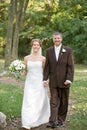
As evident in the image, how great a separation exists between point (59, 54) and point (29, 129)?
167 centimetres

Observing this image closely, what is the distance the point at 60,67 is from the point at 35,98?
0.85 metres

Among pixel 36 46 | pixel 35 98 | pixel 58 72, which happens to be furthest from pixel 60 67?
pixel 35 98

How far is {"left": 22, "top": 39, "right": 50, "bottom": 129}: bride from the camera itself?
7.88m

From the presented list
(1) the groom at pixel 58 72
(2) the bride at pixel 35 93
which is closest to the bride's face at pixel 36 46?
(2) the bride at pixel 35 93

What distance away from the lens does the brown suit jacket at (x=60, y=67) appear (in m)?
7.81

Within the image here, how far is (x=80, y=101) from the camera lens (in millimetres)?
11070

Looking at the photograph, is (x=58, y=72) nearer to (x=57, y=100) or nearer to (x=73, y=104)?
(x=57, y=100)

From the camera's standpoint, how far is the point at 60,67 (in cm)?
783

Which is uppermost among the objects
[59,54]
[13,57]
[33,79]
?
[59,54]

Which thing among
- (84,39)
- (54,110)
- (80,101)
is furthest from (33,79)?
(84,39)

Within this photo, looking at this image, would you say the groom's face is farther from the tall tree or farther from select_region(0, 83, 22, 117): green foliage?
the tall tree

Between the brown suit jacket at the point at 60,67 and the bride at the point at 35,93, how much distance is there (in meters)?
0.21

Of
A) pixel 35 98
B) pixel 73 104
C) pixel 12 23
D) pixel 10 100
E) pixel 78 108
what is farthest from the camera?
pixel 12 23

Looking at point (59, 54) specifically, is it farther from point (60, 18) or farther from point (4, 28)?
point (4, 28)
